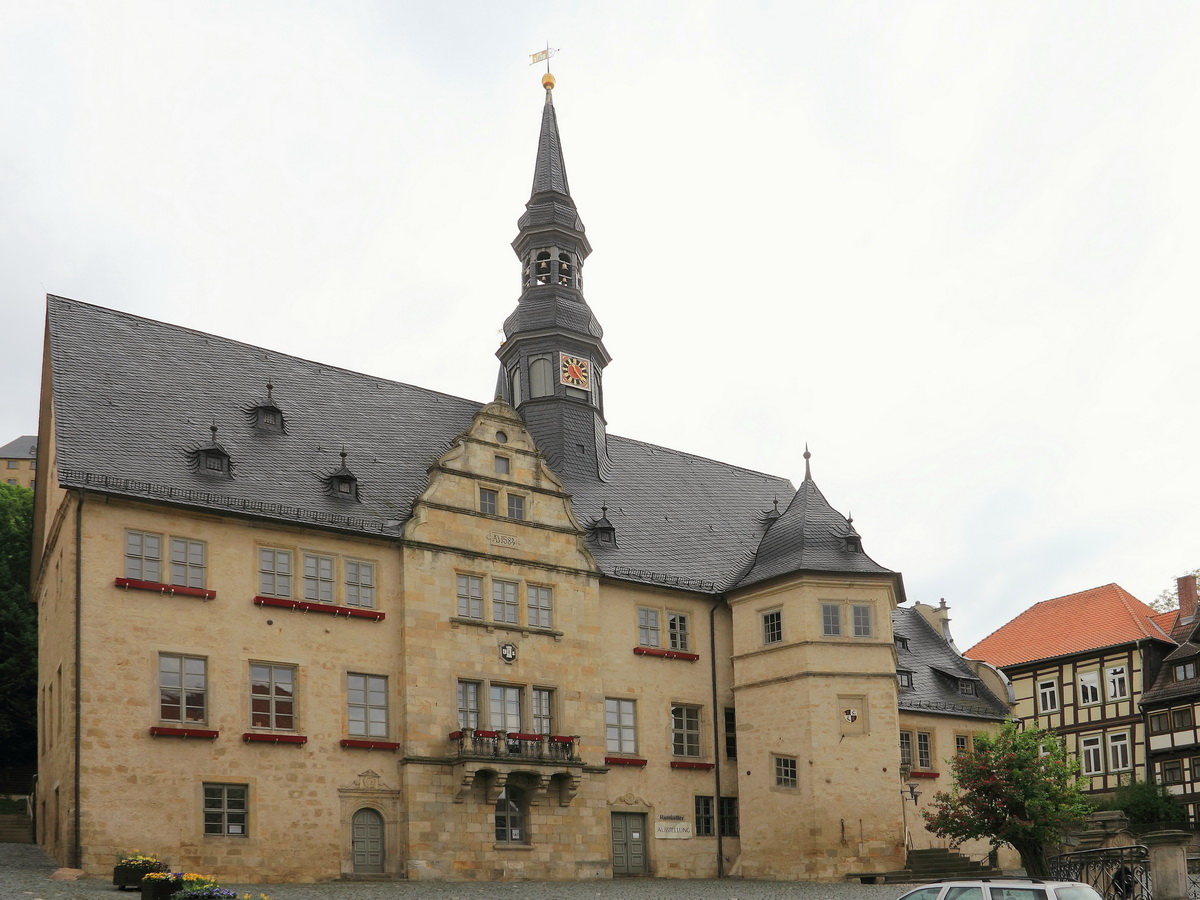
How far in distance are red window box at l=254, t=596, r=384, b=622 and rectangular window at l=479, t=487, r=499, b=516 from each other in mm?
4027

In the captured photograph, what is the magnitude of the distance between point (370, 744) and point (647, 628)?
9.01 metres

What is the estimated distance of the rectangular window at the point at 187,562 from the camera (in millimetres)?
28141

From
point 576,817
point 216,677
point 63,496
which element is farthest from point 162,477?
point 576,817

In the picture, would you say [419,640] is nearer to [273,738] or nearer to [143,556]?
[273,738]

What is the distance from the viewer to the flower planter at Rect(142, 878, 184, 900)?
2044cm

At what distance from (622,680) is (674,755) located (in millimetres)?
2479

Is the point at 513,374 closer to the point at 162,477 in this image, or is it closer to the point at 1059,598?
the point at 162,477

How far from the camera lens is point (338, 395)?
117 ft

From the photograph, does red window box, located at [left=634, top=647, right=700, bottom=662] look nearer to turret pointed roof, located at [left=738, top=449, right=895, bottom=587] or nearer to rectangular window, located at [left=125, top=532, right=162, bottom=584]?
turret pointed roof, located at [left=738, top=449, right=895, bottom=587]

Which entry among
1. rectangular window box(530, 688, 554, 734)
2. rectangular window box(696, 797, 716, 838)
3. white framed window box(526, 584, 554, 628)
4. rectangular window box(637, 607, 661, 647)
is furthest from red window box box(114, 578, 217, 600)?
rectangular window box(696, 797, 716, 838)

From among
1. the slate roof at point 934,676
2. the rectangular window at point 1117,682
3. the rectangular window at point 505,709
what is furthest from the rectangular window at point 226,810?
the rectangular window at point 1117,682

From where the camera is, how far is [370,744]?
97.5 ft

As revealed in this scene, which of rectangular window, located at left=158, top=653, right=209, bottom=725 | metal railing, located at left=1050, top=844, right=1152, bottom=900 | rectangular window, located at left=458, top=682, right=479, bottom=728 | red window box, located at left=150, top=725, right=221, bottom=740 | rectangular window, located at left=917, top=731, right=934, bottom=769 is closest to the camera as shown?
metal railing, located at left=1050, top=844, right=1152, bottom=900

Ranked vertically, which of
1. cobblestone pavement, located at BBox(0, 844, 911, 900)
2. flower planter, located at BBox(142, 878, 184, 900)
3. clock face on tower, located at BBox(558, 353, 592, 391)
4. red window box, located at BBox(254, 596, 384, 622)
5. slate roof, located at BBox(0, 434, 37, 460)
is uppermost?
slate roof, located at BBox(0, 434, 37, 460)
